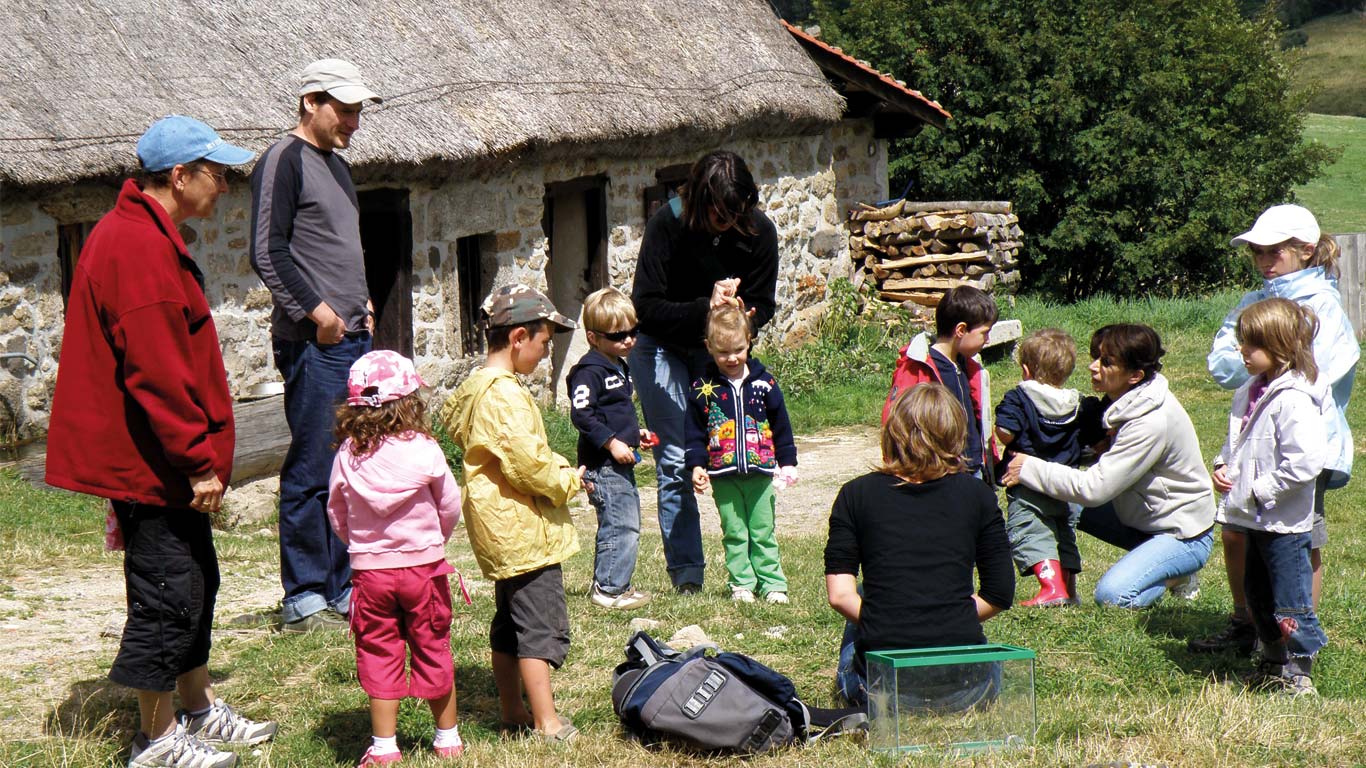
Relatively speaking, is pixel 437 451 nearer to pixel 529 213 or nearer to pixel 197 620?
→ pixel 197 620

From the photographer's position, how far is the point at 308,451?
16.3 feet

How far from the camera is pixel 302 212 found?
494 cm

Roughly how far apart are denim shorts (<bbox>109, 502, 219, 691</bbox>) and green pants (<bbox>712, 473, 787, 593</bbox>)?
229 cm

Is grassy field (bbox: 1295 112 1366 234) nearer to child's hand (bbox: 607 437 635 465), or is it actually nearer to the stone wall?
the stone wall

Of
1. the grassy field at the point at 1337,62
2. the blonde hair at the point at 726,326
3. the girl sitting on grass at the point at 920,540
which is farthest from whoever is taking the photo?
the grassy field at the point at 1337,62

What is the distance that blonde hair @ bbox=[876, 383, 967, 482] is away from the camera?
3863 mm

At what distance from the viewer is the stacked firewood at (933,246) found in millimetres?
15016

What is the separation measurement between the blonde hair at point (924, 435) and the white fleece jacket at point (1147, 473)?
1.64 m

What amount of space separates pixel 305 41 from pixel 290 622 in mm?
5417

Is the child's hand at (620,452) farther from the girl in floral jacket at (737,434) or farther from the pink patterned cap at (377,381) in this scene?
the pink patterned cap at (377,381)

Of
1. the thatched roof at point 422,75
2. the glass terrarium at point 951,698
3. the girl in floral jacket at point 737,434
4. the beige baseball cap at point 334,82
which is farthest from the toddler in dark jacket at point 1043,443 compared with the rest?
the thatched roof at point 422,75

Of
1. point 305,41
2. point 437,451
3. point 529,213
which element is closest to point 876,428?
point 529,213

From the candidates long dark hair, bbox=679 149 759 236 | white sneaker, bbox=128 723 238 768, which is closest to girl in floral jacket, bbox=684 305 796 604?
long dark hair, bbox=679 149 759 236

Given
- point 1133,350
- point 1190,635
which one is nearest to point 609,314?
point 1133,350
